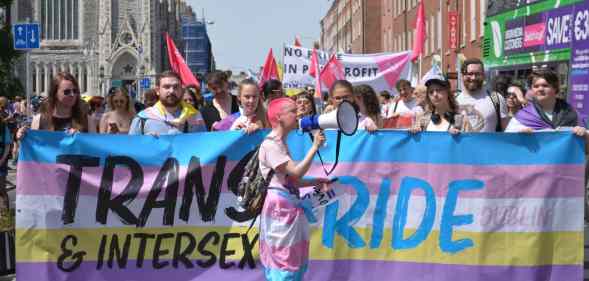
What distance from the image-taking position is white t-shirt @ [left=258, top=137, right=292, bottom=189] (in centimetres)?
525

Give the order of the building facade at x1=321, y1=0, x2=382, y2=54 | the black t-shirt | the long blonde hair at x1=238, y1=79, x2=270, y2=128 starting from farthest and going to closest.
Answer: the building facade at x1=321, y1=0, x2=382, y2=54
the black t-shirt
the long blonde hair at x1=238, y1=79, x2=270, y2=128

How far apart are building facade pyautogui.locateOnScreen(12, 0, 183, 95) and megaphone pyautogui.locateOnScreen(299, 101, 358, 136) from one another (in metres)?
110

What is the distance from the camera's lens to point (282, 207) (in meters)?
5.36

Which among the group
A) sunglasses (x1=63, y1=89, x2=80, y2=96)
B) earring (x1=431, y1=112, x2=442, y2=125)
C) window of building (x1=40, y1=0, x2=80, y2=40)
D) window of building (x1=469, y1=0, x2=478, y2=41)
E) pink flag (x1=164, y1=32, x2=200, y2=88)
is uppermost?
window of building (x1=40, y1=0, x2=80, y2=40)

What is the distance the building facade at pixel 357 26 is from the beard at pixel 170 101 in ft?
172

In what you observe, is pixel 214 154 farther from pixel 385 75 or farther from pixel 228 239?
pixel 385 75

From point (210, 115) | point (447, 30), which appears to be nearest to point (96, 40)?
point (447, 30)

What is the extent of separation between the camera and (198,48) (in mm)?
104500

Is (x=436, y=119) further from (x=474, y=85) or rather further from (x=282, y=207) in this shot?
(x=282, y=207)

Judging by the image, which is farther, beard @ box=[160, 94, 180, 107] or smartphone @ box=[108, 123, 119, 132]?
smartphone @ box=[108, 123, 119, 132]

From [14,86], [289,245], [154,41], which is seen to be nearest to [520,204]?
[289,245]

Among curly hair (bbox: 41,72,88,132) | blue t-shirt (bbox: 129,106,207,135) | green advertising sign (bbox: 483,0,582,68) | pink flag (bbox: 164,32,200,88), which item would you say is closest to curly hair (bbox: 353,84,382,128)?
blue t-shirt (bbox: 129,106,207,135)

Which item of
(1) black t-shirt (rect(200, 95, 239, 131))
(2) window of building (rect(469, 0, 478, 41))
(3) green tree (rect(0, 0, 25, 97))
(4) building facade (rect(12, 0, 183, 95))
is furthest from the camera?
(4) building facade (rect(12, 0, 183, 95))

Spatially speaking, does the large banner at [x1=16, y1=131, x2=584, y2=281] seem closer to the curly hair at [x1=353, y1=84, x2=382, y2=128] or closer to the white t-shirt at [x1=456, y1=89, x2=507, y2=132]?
the white t-shirt at [x1=456, y1=89, x2=507, y2=132]
